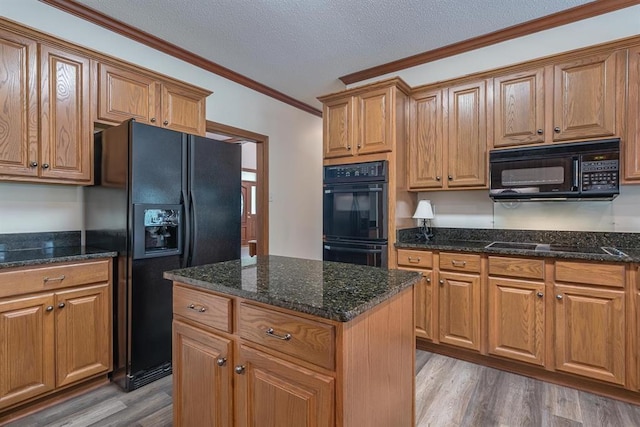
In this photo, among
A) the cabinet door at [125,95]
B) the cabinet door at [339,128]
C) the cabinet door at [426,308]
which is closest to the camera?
the cabinet door at [125,95]

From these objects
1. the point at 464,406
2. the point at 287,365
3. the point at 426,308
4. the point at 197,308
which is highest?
the point at 197,308

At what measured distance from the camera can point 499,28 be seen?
2777mm

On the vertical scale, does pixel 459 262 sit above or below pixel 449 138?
below

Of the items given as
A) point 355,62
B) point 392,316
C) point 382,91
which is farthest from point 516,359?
point 355,62

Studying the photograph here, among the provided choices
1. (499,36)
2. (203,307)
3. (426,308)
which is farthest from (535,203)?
(203,307)

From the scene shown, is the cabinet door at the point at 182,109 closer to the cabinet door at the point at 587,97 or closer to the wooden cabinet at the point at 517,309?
the wooden cabinet at the point at 517,309

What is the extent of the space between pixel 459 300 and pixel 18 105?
10.8 ft

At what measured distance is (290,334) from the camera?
108 centimetres

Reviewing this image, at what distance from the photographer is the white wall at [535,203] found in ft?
8.00

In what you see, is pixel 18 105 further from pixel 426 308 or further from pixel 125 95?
pixel 426 308

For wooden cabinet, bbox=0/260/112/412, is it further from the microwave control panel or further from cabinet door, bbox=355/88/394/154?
the microwave control panel

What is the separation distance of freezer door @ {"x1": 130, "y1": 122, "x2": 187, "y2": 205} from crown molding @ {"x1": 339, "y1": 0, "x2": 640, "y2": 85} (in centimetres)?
217

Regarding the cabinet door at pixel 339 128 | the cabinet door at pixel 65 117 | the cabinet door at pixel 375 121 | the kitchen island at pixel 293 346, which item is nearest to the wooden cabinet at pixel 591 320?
the kitchen island at pixel 293 346

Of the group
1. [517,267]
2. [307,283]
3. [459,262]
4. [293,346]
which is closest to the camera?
[293,346]
